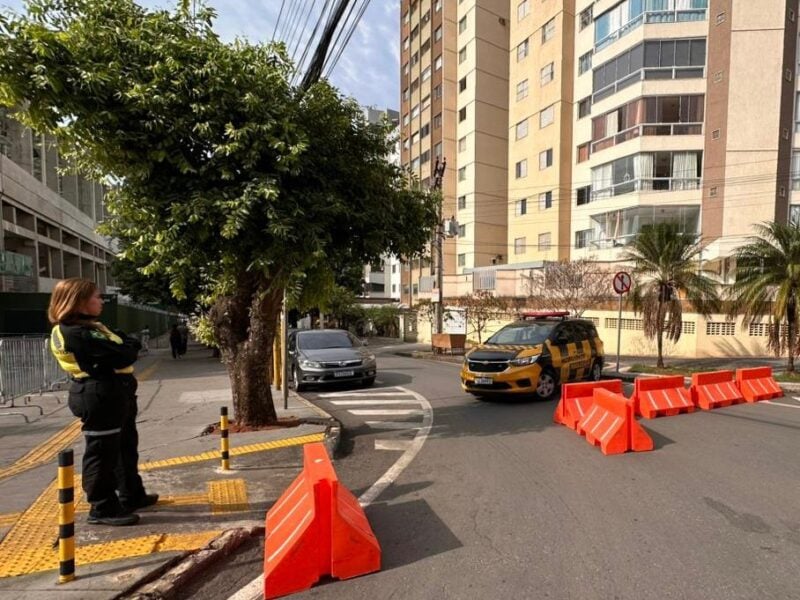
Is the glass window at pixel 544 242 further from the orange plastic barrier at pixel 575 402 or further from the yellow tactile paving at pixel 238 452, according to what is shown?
the yellow tactile paving at pixel 238 452

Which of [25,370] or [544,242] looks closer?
[25,370]

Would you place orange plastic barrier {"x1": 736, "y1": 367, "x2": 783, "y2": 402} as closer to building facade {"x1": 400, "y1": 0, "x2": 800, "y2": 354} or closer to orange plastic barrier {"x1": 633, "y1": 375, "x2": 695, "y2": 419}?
orange plastic barrier {"x1": 633, "y1": 375, "x2": 695, "y2": 419}

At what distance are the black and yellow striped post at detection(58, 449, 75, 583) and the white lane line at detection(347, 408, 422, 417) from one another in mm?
6321

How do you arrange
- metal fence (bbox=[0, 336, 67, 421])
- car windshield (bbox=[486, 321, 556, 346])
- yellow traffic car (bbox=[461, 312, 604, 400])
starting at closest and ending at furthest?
yellow traffic car (bbox=[461, 312, 604, 400]), metal fence (bbox=[0, 336, 67, 421]), car windshield (bbox=[486, 321, 556, 346])

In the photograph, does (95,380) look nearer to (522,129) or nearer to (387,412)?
(387,412)

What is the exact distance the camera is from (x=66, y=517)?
3.15 m

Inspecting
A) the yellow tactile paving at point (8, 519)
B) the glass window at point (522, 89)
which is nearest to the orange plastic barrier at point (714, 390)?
the yellow tactile paving at point (8, 519)

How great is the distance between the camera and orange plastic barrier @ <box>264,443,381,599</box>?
3.26 meters

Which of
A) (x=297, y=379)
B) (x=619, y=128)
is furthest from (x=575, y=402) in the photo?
(x=619, y=128)

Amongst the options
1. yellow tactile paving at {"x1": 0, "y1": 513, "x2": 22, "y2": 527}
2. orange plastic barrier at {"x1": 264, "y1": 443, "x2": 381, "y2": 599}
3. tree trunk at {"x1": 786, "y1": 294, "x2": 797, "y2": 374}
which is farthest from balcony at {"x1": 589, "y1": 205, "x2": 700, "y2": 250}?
yellow tactile paving at {"x1": 0, "y1": 513, "x2": 22, "y2": 527}

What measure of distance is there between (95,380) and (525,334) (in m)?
8.71

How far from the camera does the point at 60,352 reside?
3.81 metres

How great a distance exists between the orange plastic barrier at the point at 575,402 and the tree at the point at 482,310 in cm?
1711

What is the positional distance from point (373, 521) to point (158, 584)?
1.73 m
